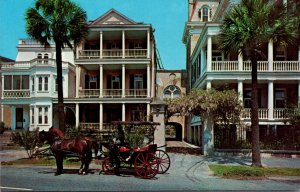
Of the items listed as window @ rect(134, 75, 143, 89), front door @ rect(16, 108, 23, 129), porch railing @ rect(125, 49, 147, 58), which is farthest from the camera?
front door @ rect(16, 108, 23, 129)

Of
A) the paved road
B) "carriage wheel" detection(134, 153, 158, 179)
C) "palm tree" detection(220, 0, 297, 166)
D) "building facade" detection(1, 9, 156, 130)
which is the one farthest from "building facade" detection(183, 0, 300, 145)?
"carriage wheel" detection(134, 153, 158, 179)

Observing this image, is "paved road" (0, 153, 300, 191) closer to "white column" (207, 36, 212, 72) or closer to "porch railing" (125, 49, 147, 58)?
"white column" (207, 36, 212, 72)

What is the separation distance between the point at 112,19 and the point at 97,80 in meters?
6.52

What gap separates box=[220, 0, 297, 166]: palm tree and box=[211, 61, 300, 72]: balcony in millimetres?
12247

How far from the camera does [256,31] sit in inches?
734

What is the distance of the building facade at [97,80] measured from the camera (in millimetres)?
39938

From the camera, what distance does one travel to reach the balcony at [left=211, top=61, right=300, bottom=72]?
31.2 m

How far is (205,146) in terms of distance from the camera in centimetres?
2389

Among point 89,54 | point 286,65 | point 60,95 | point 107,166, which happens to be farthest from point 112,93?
point 107,166

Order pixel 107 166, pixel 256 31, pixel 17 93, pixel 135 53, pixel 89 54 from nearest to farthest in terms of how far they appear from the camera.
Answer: pixel 107 166 < pixel 256 31 < pixel 135 53 < pixel 89 54 < pixel 17 93

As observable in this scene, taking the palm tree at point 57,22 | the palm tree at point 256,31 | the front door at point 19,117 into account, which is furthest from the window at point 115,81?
the palm tree at point 256,31

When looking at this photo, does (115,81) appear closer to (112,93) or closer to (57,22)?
(112,93)

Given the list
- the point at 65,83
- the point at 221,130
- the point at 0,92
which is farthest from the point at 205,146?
the point at 0,92

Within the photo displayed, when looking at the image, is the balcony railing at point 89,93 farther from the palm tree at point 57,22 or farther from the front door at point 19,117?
the palm tree at point 57,22
